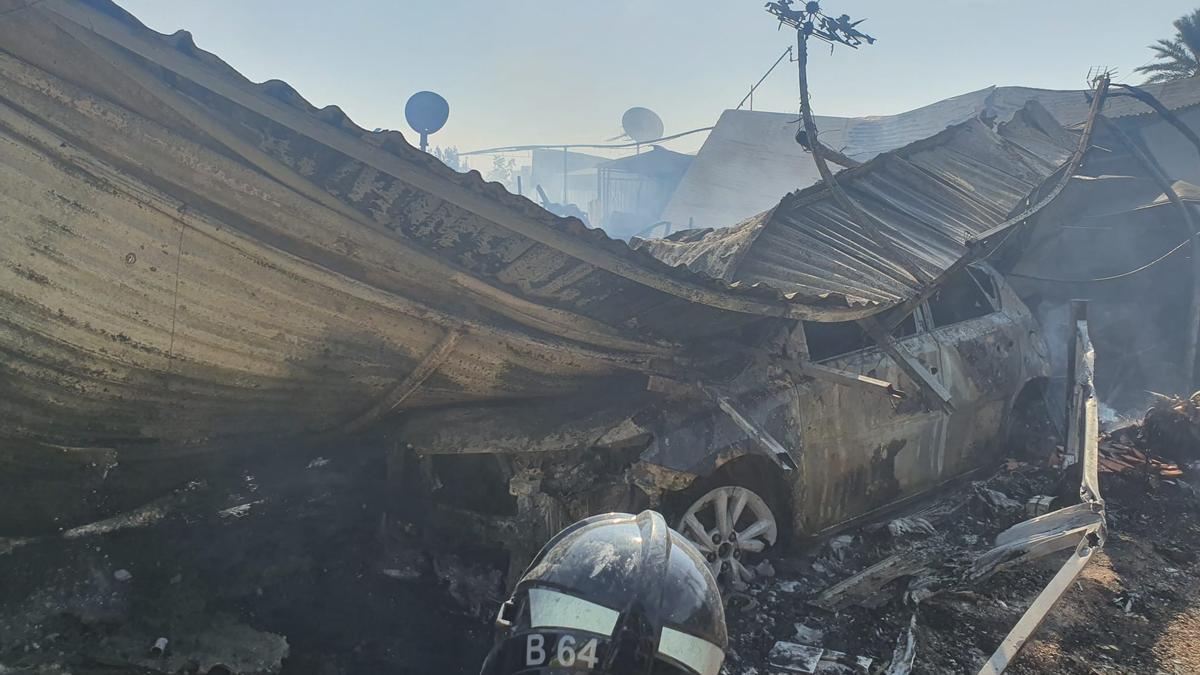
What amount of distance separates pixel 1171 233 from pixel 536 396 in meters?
11.3

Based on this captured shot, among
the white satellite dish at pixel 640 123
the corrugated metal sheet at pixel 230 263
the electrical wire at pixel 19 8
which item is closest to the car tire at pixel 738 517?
the corrugated metal sheet at pixel 230 263

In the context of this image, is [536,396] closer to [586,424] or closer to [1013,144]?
[586,424]

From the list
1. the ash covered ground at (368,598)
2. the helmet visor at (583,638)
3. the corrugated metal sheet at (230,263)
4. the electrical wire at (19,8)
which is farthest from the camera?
Answer: the ash covered ground at (368,598)

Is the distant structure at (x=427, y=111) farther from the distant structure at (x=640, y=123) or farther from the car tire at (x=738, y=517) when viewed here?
the distant structure at (x=640, y=123)

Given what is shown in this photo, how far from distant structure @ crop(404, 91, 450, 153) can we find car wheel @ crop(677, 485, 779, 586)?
50.2 feet

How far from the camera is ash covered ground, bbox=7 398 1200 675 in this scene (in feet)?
10.4

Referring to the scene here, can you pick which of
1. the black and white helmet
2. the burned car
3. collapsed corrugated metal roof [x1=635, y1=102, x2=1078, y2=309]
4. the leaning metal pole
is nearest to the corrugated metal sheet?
the burned car

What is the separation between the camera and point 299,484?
171 inches

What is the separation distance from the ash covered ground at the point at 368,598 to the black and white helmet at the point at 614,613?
1.26 meters

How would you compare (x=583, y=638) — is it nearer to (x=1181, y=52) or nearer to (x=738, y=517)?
(x=738, y=517)

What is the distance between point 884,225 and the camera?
6949 mm

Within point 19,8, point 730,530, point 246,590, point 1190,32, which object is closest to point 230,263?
point 19,8

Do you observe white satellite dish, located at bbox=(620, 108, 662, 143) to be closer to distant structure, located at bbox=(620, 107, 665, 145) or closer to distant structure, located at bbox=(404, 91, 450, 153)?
distant structure, located at bbox=(620, 107, 665, 145)

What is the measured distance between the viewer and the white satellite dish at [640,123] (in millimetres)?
45500
